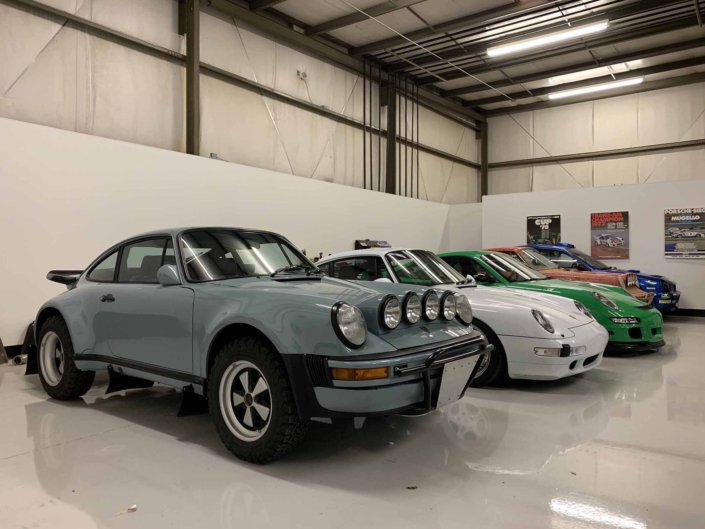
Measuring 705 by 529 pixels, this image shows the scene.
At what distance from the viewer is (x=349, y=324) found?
2.41 m

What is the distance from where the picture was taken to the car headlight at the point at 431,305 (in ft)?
9.25

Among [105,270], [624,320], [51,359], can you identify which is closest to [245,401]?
[105,270]

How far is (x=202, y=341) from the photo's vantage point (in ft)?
9.19

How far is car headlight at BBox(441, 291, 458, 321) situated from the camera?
2.92 m

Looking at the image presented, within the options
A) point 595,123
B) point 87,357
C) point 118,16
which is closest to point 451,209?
point 595,123

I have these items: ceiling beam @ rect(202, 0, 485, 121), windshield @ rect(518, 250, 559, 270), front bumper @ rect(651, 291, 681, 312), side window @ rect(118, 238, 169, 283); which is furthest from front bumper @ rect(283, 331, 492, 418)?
ceiling beam @ rect(202, 0, 485, 121)


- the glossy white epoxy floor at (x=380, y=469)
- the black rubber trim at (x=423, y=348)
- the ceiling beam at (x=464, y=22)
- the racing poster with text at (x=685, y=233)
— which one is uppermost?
the ceiling beam at (x=464, y=22)

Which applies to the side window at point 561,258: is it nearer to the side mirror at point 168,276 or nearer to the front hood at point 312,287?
the front hood at point 312,287

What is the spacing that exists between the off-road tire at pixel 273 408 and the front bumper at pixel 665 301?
7.90 metres

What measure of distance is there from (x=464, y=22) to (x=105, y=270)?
8.74 m

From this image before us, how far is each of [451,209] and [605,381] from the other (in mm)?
9667

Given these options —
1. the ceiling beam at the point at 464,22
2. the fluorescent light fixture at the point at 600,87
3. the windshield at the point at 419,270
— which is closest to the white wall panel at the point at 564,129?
the fluorescent light fixture at the point at 600,87

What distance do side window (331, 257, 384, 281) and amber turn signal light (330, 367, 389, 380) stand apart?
228 cm

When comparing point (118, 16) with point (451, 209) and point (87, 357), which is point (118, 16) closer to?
point (87, 357)
